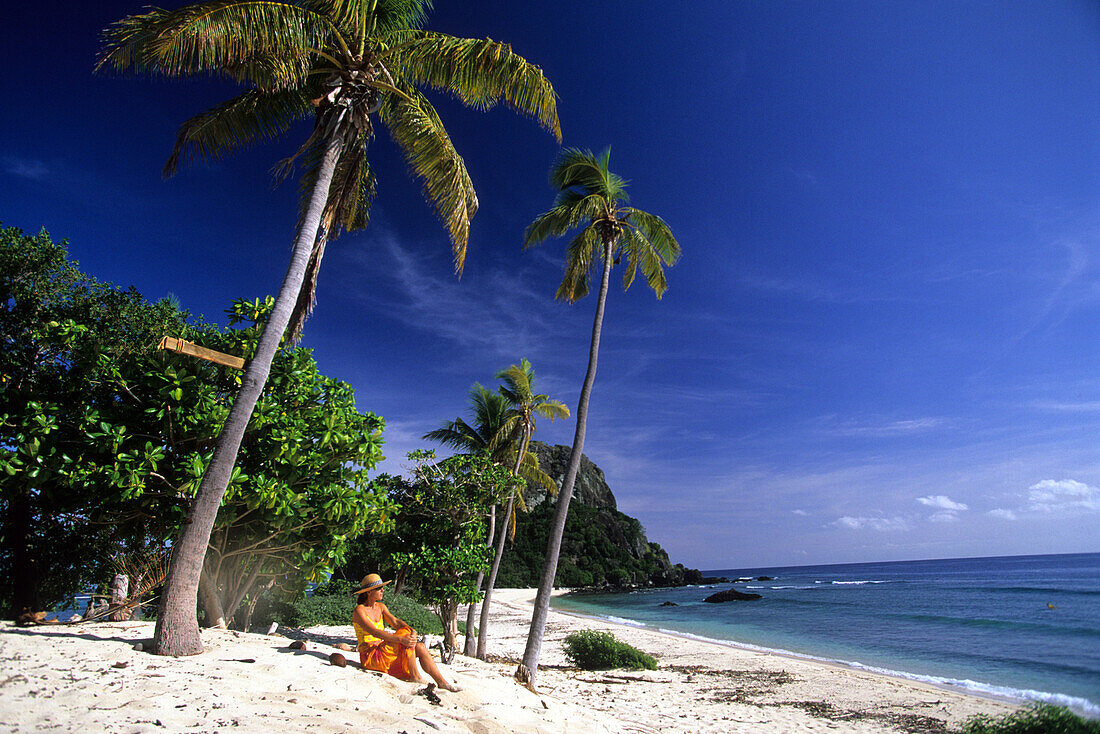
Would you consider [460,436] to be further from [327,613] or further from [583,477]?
[583,477]

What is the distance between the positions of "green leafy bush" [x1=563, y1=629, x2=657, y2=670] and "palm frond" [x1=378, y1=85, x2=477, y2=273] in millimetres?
9678

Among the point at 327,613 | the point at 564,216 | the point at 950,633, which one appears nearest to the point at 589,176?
the point at 564,216

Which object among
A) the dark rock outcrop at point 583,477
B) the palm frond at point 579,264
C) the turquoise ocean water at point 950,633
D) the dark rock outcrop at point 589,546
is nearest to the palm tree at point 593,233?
the palm frond at point 579,264

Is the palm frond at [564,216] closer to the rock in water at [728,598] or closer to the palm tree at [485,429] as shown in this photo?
the palm tree at [485,429]

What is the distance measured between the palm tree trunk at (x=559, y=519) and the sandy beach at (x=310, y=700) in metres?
0.87

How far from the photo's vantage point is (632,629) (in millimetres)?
24672

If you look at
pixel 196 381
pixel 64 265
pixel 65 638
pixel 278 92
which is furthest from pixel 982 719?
pixel 64 265

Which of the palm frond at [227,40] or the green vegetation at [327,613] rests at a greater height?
the palm frond at [227,40]

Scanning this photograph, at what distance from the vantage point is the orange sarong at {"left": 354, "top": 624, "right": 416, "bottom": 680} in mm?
5391

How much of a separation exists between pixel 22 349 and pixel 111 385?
10.8 feet

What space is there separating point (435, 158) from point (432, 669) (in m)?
6.64

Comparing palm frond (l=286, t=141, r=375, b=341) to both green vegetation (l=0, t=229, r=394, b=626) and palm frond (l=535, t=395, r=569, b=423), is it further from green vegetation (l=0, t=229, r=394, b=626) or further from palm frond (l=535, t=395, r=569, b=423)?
palm frond (l=535, t=395, r=569, b=423)

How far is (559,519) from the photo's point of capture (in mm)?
9266

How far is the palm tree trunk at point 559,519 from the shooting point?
8.20 m
